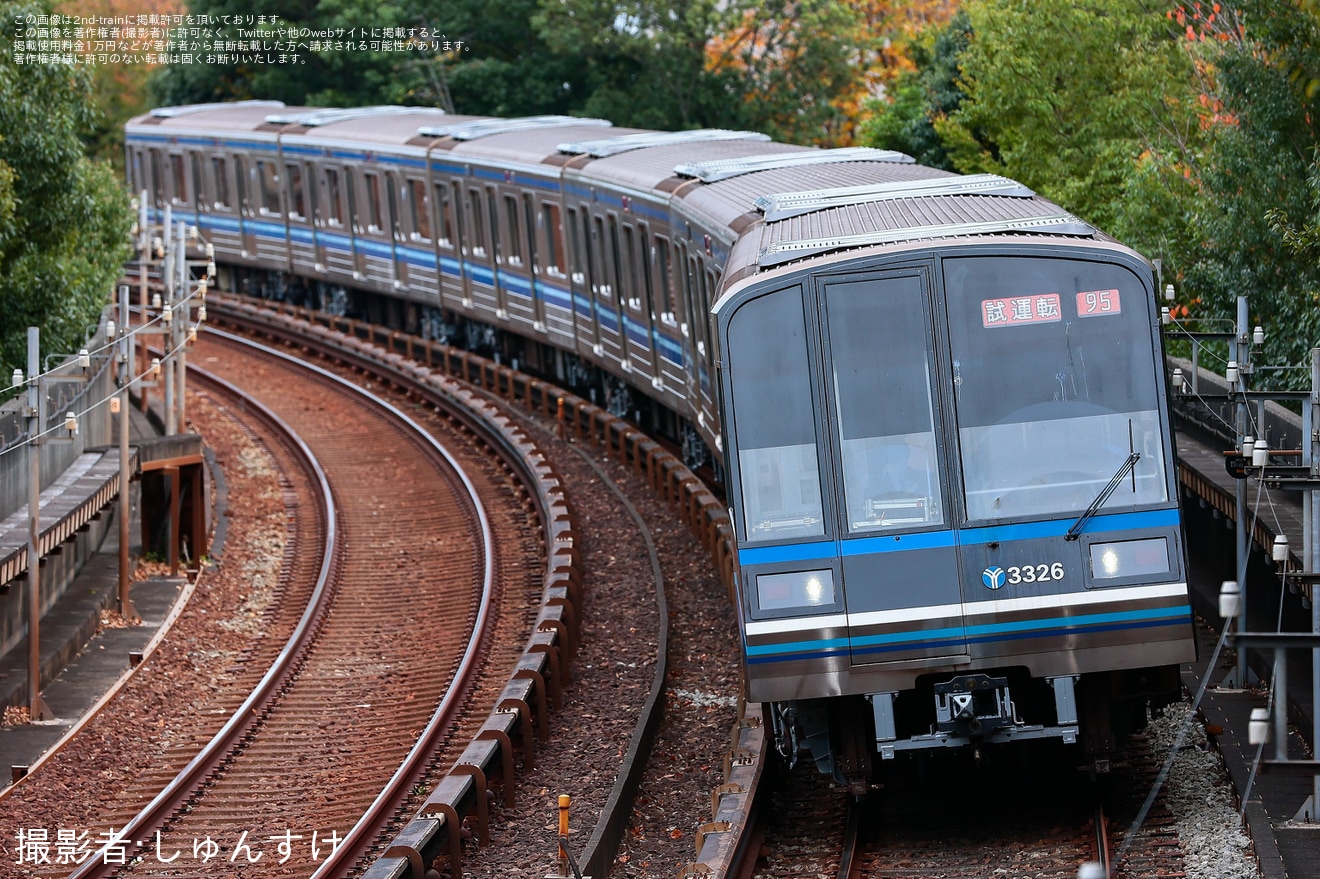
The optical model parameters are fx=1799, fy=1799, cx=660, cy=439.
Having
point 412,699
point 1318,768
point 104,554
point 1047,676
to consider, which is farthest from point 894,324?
point 104,554

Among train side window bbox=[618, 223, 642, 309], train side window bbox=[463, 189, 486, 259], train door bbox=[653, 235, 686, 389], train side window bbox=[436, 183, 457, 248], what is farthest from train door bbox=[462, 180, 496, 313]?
train door bbox=[653, 235, 686, 389]

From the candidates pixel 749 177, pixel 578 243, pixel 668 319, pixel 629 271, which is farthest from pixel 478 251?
pixel 749 177

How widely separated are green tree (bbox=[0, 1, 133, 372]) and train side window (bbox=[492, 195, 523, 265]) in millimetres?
6395

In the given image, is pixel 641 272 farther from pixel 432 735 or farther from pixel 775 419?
pixel 775 419

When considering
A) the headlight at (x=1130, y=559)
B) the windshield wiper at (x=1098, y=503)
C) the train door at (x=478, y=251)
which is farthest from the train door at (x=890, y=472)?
the train door at (x=478, y=251)

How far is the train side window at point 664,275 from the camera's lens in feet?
61.3

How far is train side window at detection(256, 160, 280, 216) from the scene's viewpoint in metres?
32.8

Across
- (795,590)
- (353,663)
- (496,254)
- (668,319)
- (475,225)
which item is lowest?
(353,663)

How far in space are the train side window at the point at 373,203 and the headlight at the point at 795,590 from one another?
2111 cm

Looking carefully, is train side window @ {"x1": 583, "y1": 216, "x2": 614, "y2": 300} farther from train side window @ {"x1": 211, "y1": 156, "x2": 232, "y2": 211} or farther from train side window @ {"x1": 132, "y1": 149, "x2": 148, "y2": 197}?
train side window @ {"x1": 132, "y1": 149, "x2": 148, "y2": 197}

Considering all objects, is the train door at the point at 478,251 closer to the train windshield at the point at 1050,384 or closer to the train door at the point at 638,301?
the train door at the point at 638,301

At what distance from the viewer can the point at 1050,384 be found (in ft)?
31.0

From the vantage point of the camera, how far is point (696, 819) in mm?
11250

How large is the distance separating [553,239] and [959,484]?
15.1 m
